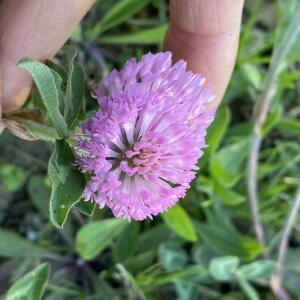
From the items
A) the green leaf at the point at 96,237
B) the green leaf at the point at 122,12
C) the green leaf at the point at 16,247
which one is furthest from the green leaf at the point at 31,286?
the green leaf at the point at 122,12

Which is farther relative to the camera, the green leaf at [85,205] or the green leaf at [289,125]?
the green leaf at [289,125]

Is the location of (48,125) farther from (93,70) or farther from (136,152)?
(93,70)

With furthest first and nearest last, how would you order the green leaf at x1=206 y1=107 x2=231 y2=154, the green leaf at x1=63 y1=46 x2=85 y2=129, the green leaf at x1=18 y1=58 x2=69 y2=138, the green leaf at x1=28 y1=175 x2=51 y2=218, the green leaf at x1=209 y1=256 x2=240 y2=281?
the green leaf at x1=28 y1=175 x2=51 y2=218, the green leaf at x1=209 y1=256 x2=240 y2=281, the green leaf at x1=206 y1=107 x2=231 y2=154, the green leaf at x1=63 y1=46 x2=85 y2=129, the green leaf at x1=18 y1=58 x2=69 y2=138

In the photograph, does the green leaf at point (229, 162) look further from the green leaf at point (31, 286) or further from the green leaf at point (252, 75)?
the green leaf at point (31, 286)

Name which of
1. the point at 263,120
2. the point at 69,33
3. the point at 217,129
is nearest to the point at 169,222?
the point at 217,129

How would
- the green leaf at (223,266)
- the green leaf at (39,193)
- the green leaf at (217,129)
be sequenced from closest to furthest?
the green leaf at (217,129) < the green leaf at (223,266) < the green leaf at (39,193)

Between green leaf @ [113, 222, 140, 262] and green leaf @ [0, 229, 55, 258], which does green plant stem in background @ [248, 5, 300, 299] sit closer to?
green leaf @ [113, 222, 140, 262]

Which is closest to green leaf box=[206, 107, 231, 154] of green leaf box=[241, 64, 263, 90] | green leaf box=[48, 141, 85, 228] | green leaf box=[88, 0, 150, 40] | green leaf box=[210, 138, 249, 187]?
green leaf box=[210, 138, 249, 187]
